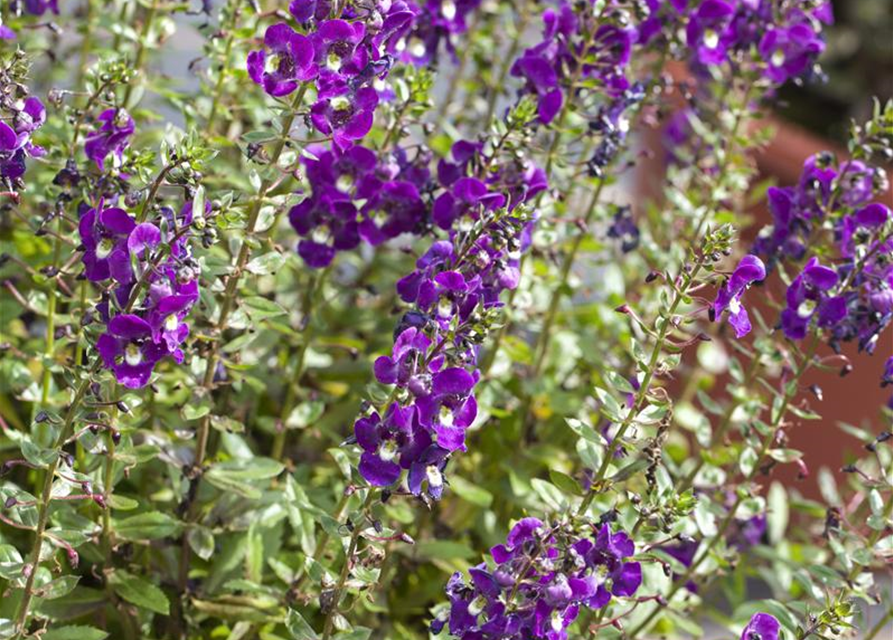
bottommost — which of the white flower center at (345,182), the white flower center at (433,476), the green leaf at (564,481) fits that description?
the green leaf at (564,481)

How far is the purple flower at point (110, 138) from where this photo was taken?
206 cm

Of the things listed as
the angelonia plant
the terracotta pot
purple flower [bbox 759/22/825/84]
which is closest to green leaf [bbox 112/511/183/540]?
the angelonia plant

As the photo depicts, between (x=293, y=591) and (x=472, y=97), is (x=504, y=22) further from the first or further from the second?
(x=293, y=591)

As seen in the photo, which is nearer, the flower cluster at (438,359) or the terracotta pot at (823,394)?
the flower cluster at (438,359)

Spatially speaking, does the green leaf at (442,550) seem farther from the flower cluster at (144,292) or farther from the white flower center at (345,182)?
the flower cluster at (144,292)

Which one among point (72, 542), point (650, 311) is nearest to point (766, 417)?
point (650, 311)

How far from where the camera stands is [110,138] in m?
2.07

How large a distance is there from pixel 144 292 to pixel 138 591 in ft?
2.28

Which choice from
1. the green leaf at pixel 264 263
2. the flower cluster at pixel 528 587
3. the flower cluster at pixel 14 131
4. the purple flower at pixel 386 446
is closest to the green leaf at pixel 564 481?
the flower cluster at pixel 528 587

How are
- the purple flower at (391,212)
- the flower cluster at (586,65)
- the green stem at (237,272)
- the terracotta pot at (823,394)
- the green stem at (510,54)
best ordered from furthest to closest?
the terracotta pot at (823,394)
the green stem at (510,54)
the flower cluster at (586,65)
the purple flower at (391,212)
the green stem at (237,272)

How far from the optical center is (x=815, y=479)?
4.43 m

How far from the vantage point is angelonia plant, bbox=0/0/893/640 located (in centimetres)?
179

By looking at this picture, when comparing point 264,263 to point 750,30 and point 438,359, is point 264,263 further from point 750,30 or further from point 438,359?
point 750,30

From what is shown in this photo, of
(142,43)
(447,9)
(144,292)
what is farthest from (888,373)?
(142,43)
